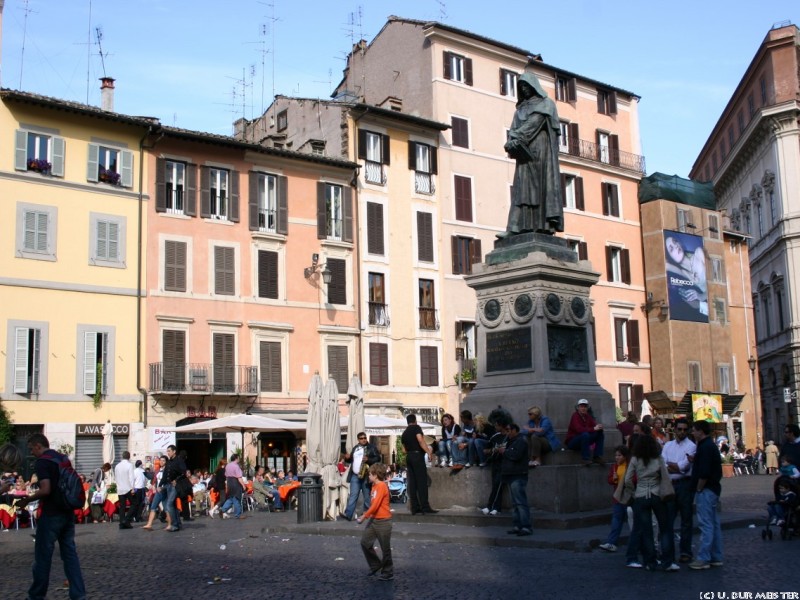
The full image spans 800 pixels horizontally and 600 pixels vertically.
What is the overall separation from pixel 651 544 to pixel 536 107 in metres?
8.20

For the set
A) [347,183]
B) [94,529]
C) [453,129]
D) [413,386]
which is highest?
[453,129]

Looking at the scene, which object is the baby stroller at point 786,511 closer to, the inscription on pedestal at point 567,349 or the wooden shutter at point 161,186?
the inscription on pedestal at point 567,349

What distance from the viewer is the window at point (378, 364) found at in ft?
127

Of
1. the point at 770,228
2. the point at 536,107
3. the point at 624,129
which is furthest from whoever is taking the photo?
the point at 770,228

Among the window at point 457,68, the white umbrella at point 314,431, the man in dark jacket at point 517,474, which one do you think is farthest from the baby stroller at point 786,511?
the window at point 457,68

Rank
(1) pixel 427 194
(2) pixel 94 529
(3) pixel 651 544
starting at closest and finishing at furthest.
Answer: (3) pixel 651 544 → (2) pixel 94 529 → (1) pixel 427 194

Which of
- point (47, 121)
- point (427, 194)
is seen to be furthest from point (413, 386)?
point (47, 121)

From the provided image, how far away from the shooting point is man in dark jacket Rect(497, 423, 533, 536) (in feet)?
42.5

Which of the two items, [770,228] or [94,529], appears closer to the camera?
[94,529]

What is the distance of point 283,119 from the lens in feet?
148

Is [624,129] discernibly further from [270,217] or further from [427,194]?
[270,217]

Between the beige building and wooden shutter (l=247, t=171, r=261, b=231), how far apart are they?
2629cm

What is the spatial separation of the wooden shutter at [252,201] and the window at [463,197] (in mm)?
9348

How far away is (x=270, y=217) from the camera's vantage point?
124ft
